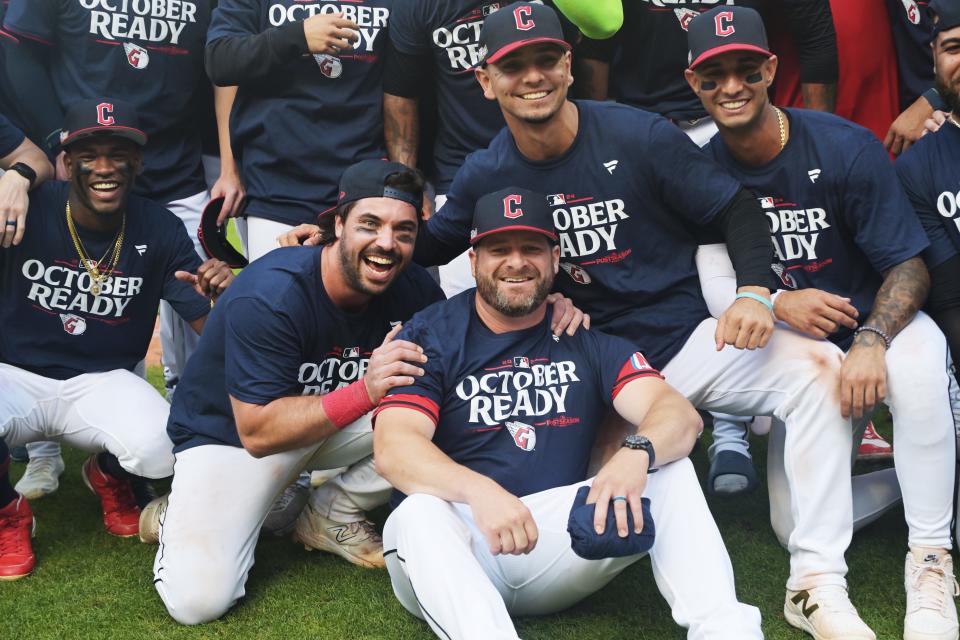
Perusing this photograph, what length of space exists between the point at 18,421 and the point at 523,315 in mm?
2260

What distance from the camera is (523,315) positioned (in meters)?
3.72

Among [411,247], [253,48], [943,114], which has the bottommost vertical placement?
[411,247]

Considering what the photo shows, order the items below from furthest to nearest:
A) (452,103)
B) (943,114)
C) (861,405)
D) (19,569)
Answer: (452,103) < (943,114) < (19,569) < (861,405)

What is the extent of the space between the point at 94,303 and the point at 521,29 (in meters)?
2.20

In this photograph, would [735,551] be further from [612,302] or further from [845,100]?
[845,100]

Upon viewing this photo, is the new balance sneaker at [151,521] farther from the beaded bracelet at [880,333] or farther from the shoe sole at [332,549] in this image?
the beaded bracelet at [880,333]

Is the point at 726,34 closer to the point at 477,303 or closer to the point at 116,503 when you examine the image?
A: the point at 477,303

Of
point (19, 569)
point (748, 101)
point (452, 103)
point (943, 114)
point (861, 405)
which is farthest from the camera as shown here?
point (452, 103)

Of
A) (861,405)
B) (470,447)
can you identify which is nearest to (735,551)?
(861,405)

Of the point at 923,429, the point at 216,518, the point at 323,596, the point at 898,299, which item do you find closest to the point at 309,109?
the point at 216,518

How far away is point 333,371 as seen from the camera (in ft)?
13.7

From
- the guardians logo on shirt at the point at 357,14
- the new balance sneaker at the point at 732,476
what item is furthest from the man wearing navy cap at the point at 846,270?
the guardians logo on shirt at the point at 357,14

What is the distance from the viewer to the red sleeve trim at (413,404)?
3.54 m

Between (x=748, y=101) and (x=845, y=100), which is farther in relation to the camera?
(x=845, y=100)
